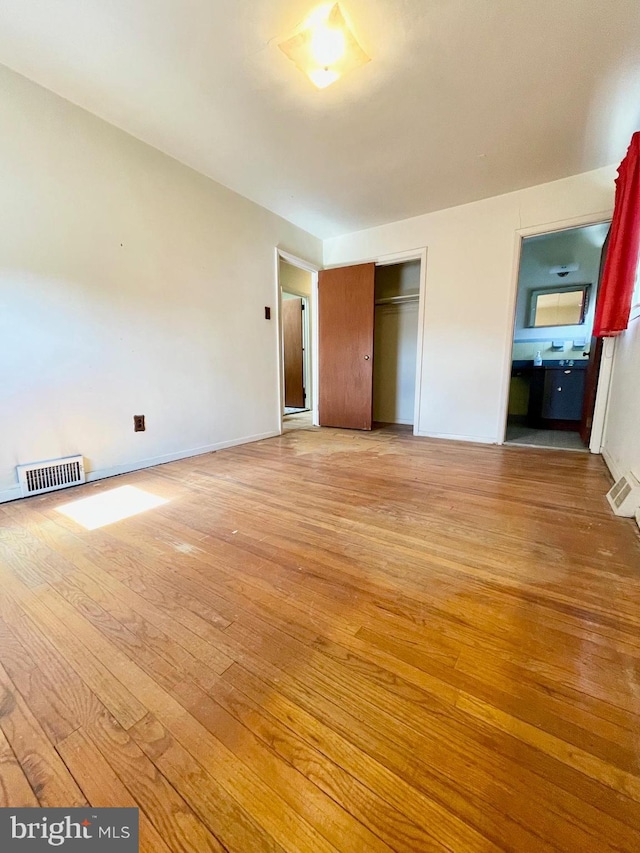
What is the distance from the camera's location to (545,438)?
361 cm

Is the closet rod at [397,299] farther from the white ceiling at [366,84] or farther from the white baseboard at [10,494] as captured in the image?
the white baseboard at [10,494]

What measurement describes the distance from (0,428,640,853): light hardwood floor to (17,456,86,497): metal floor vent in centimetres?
46

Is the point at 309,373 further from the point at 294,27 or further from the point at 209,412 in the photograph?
the point at 294,27

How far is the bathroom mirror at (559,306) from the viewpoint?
4.29 meters

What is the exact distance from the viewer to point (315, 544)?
4.79 feet

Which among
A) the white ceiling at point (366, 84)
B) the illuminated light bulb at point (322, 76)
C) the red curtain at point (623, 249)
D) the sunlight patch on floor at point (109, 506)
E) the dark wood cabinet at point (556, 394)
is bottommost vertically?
the sunlight patch on floor at point (109, 506)

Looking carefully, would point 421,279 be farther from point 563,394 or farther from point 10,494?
point 10,494

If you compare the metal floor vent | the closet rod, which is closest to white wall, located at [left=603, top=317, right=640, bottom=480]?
the closet rod

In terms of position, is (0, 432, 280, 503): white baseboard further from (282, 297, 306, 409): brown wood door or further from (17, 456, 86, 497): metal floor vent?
(282, 297, 306, 409): brown wood door

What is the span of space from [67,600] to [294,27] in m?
2.64

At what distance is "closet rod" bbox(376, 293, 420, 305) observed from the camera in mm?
4246

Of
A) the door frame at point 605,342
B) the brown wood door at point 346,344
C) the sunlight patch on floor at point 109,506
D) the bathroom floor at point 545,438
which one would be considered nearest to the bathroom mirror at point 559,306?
the bathroom floor at point 545,438

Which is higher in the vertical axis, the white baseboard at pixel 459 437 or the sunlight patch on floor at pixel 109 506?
the white baseboard at pixel 459 437

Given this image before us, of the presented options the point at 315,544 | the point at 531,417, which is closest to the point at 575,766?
the point at 315,544
